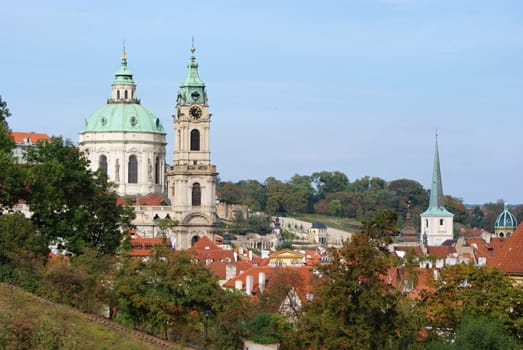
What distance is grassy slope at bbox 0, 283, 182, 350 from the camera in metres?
48.5

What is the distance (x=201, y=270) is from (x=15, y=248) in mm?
7617

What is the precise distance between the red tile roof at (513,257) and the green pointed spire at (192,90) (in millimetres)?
96135

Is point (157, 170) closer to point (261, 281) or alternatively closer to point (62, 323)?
point (261, 281)

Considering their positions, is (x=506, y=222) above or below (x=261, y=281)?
above

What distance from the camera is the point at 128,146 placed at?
16938 cm

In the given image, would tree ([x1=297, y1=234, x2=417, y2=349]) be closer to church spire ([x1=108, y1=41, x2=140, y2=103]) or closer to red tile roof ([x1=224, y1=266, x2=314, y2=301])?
red tile roof ([x1=224, y1=266, x2=314, y2=301])

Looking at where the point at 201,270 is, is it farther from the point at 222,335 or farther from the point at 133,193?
the point at 133,193

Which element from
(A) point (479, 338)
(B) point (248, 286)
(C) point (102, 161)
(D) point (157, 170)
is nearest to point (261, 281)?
(B) point (248, 286)

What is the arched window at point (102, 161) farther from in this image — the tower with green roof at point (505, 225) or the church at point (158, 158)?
the tower with green roof at point (505, 225)

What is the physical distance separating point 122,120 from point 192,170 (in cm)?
1477

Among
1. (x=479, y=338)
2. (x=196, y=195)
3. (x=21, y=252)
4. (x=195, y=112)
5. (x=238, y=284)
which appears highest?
(x=195, y=112)

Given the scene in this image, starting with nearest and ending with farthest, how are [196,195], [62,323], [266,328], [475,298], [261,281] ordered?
[62,323]
[475,298]
[266,328]
[261,281]
[196,195]

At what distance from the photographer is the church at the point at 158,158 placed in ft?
519

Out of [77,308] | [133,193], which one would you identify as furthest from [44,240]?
[133,193]
